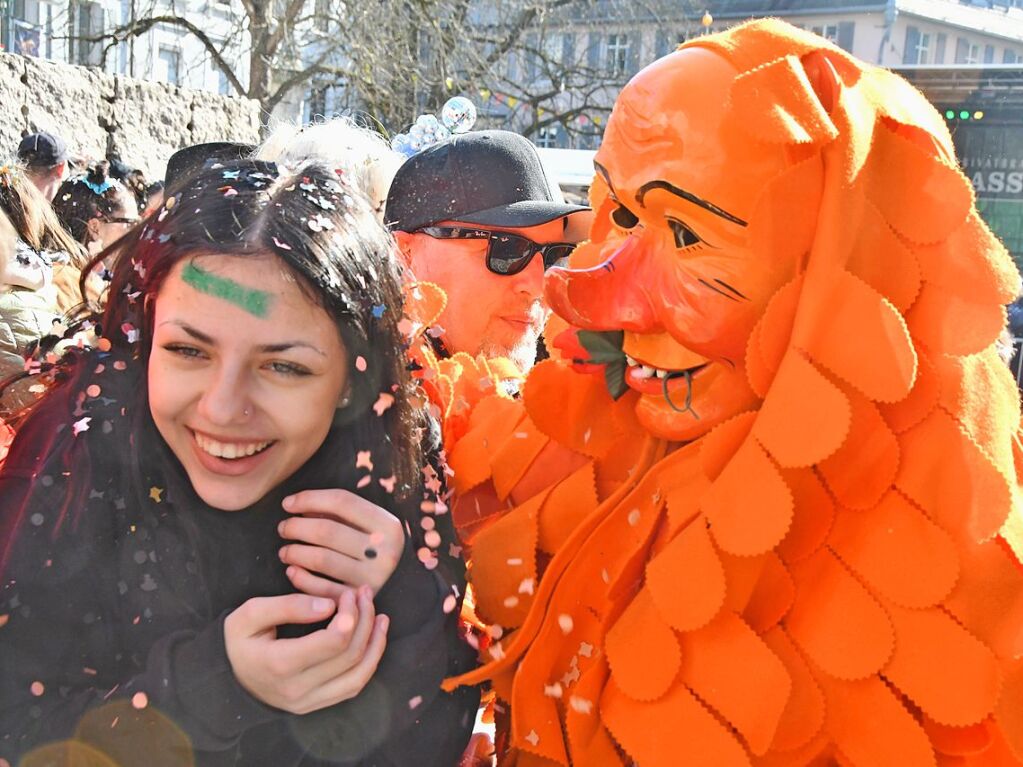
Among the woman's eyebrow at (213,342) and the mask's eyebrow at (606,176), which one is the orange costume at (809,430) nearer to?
the mask's eyebrow at (606,176)

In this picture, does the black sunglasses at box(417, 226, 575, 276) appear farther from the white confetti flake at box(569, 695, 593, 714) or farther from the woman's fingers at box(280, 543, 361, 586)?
the white confetti flake at box(569, 695, 593, 714)

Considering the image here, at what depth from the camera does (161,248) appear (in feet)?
4.35

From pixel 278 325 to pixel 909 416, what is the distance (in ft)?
2.37

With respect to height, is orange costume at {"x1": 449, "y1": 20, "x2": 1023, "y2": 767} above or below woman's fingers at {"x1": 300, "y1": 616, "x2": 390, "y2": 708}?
above

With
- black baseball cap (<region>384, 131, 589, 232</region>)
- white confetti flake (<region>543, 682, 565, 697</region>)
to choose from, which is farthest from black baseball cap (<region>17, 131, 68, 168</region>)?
white confetti flake (<region>543, 682, 565, 697</region>)

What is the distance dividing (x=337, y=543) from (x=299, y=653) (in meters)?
0.15

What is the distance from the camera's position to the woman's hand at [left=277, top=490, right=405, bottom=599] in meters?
1.27

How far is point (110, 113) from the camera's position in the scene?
6879mm

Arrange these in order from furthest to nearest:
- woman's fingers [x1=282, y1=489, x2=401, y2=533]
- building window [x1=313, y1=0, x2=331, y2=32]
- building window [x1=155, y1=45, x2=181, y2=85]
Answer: building window [x1=155, y1=45, x2=181, y2=85] < building window [x1=313, y1=0, x2=331, y2=32] < woman's fingers [x1=282, y1=489, x2=401, y2=533]

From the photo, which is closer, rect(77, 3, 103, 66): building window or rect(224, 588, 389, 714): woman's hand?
rect(224, 588, 389, 714): woman's hand

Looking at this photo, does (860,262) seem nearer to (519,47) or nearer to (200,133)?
(200,133)

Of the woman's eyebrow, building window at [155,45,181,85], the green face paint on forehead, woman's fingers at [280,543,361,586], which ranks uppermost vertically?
the green face paint on forehead

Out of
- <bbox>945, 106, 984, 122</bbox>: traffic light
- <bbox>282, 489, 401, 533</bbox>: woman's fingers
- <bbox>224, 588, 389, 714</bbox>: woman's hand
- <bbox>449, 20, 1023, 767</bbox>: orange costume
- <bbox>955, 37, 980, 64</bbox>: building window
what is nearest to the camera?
<bbox>449, 20, 1023, 767</bbox>: orange costume

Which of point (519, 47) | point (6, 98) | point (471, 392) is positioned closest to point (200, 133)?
point (6, 98)
